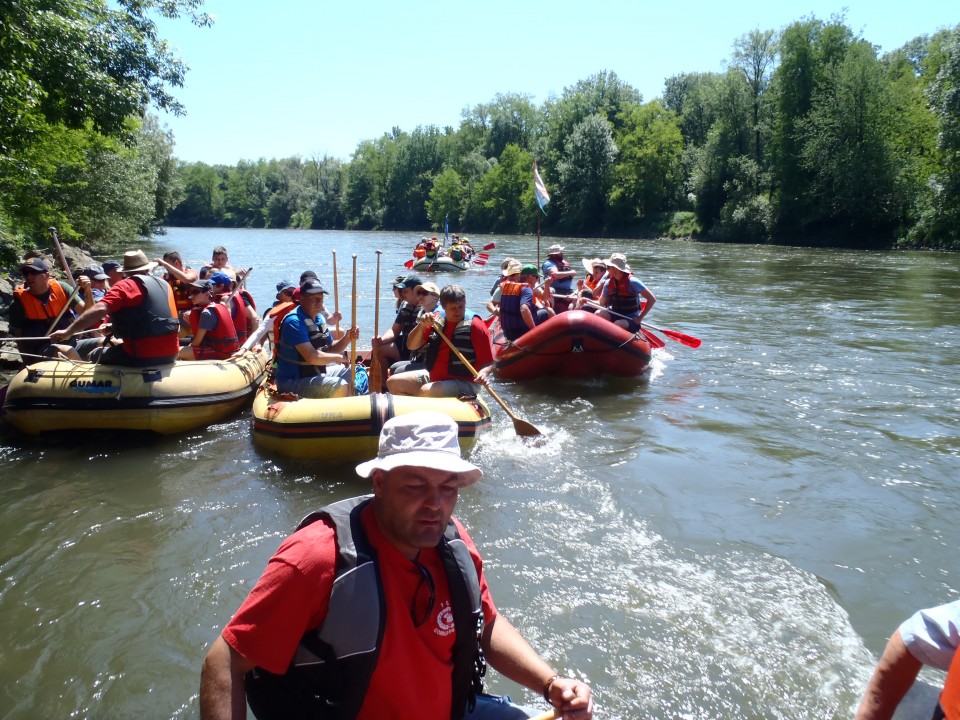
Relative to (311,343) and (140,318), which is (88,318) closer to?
(140,318)

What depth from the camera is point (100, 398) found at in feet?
20.4

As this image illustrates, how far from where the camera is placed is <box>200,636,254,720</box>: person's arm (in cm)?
168

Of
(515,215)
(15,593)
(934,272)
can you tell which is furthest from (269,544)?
(515,215)

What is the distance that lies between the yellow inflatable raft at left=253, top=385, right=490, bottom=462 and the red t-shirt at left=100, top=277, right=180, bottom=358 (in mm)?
1188

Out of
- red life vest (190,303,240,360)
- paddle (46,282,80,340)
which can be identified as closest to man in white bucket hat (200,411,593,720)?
red life vest (190,303,240,360)

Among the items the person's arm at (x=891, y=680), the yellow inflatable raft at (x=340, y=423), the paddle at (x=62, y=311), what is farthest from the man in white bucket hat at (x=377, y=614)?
the paddle at (x=62, y=311)

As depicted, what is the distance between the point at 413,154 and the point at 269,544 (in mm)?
83749

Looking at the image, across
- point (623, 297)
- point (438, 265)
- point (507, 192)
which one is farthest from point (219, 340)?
point (507, 192)

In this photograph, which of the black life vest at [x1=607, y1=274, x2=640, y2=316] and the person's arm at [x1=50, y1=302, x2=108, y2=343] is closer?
the person's arm at [x1=50, y1=302, x2=108, y2=343]

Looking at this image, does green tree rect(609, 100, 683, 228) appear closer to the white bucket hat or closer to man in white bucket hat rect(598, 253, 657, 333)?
man in white bucket hat rect(598, 253, 657, 333)

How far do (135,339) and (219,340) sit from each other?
1.77 metres

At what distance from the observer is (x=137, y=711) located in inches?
126

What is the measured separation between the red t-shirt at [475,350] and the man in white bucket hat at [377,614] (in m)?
4.53

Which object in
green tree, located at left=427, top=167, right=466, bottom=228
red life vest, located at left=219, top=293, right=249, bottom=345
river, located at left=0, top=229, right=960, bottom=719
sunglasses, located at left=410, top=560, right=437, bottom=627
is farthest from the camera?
green tree, located at left=427, top=167, right=466, bottom=228
